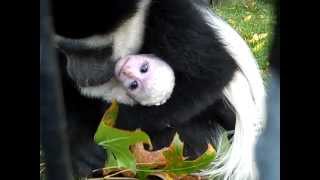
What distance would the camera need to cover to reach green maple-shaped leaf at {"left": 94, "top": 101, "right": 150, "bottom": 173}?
3.67 ft

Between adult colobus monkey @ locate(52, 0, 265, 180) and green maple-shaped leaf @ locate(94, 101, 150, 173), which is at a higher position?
adult colobus monkey @ locate(52, 0, 265, 180)

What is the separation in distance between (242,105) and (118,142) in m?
0.37

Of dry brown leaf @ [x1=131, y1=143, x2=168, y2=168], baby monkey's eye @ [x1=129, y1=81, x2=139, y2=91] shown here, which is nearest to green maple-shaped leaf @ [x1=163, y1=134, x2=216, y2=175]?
dry brown leaf @ [x1=131, y1=143, x2=168, y2=168]

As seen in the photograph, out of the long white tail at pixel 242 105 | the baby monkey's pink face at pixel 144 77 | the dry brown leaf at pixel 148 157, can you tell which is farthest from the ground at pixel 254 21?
the dry brown leaf at pixel 148 157

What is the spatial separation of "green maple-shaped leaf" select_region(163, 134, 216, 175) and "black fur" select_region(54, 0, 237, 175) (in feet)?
0.29

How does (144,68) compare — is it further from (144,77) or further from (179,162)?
(179,162)

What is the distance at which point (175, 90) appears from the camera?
1263mm

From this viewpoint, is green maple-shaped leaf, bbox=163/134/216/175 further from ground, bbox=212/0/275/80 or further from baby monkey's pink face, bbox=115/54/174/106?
ground, bbox=212/0/275/80

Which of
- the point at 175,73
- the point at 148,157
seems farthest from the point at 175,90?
the point at 148,157
